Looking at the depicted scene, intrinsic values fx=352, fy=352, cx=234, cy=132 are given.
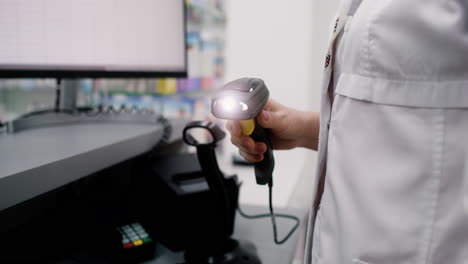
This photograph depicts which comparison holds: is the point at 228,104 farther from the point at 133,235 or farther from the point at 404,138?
the point at 133,235

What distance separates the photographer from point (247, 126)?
22.2 inches

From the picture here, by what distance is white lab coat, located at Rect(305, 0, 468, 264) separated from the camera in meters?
0.37

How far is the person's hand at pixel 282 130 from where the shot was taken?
618 millimetres

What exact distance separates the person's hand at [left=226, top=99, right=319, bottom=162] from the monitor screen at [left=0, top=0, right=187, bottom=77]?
0.35 meters

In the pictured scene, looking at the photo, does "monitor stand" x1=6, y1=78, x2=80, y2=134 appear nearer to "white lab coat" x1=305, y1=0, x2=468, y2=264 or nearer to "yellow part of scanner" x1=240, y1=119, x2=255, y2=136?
"yellow part of scanner" x1=240, y1=119, x2=255, y2=136

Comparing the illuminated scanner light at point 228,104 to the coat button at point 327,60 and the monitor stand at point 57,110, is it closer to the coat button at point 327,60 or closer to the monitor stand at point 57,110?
the coat button at point 327,60

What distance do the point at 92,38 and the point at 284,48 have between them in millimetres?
739

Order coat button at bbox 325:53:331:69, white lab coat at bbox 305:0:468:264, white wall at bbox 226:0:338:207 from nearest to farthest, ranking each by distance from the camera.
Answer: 1. white lab coat at bbox 305:0:468:264
2. coat button at bbox 325:53:331:69
3. white wall at bbox 226:0:338:207

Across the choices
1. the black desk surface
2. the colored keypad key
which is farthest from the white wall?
the colored keypad key

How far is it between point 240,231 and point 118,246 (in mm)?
268

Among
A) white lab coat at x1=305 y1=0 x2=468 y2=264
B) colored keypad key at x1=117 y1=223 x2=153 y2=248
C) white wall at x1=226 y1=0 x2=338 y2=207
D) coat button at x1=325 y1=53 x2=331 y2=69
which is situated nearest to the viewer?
white lab coat at x1=305 y1=0 x2=468 y2=264

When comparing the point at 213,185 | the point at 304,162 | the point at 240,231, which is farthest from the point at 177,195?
the point at 304,162

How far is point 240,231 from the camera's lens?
0.75 metres

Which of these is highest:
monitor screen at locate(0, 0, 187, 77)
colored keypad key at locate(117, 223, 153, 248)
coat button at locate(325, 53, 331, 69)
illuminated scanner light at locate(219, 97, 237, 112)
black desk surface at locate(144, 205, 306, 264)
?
monitor screen at locate(0, 0, 187, 77)
